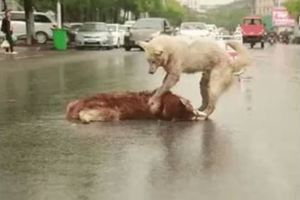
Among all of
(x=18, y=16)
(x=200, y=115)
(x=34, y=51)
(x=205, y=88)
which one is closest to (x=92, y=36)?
(x=34, y=51)

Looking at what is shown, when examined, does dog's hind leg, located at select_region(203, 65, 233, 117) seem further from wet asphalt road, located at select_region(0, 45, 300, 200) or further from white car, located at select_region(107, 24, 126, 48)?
white car, located at select_region(107, 24, 126, 48)

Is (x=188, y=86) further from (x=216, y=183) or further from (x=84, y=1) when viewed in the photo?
(x=84, y=1)

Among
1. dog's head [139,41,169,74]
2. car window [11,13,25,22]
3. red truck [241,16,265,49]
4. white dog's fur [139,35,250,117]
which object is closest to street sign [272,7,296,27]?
red truck [241,16,265,49]

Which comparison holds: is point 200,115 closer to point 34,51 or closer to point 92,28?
point 34,51

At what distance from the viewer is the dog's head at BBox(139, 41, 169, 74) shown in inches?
431

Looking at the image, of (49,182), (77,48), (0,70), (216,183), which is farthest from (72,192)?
(77,48)

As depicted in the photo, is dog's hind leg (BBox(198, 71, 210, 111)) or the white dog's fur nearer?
the white dog's fur

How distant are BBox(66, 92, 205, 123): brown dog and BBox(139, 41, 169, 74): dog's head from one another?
55 centimetres

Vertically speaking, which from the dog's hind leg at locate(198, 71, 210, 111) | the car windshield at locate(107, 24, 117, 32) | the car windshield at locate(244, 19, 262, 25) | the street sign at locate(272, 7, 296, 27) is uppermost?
the dog's hind leg at locate(198, 71, 210, 111)

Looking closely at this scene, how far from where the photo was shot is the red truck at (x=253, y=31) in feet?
192

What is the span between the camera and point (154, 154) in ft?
29.5

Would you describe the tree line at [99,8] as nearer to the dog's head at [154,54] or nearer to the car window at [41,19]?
the car window at [41,19]

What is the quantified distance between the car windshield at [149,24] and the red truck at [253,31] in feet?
44.4

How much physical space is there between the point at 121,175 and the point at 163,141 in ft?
7.14
